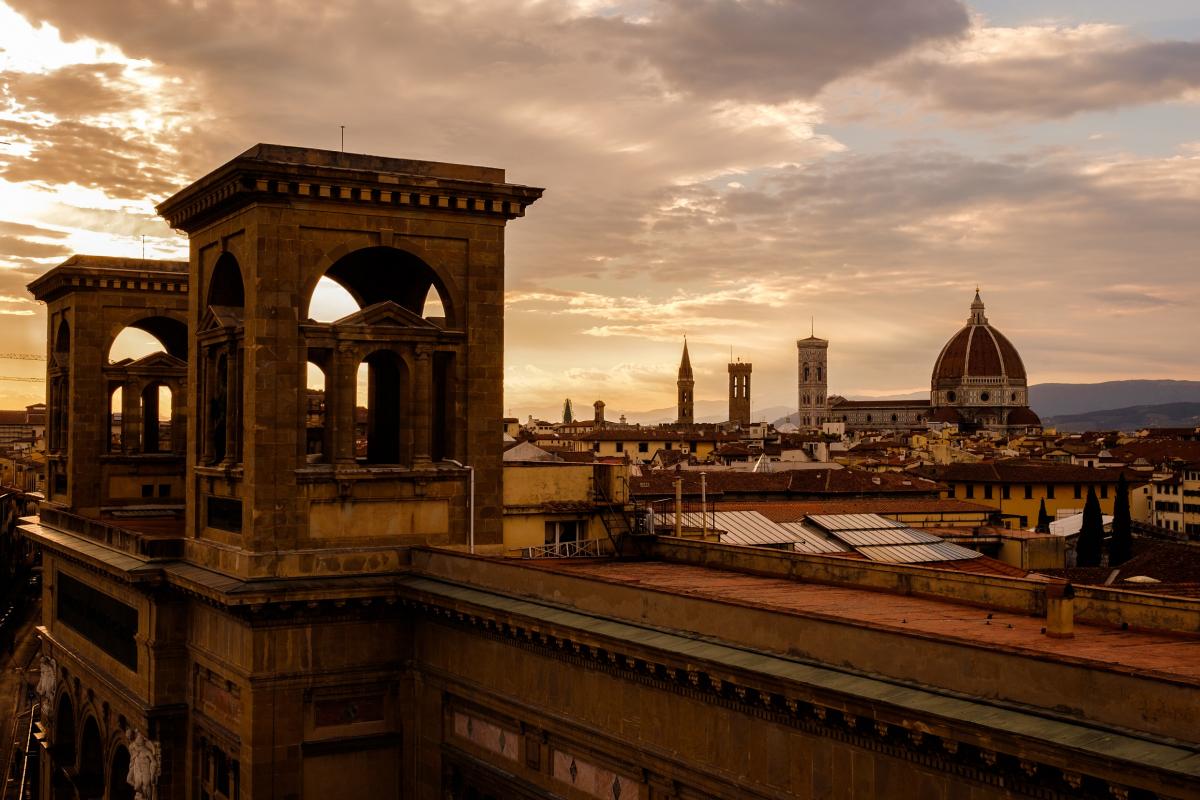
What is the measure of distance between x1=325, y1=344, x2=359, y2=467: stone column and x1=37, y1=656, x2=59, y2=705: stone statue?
20482mm

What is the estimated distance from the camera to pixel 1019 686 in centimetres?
1165

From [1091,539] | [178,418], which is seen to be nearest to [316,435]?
[178,418]

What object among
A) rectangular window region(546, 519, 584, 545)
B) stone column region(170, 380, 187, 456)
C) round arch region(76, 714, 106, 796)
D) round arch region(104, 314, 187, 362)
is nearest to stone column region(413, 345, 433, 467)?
rectangular window region(546, 519, 584, 545)

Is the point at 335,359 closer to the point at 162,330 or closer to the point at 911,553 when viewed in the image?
the point at 911,553

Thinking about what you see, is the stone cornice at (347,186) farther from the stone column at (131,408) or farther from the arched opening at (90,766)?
the arched opening at (90,766)

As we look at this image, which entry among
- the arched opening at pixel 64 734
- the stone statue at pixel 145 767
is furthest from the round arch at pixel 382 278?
the arched opening at pixel 64 734

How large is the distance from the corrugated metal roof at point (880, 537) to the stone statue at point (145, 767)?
1796 cm

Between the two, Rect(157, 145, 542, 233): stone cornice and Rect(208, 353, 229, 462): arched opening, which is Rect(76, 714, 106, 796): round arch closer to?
Rect(208, 353, 229, 462): arched opening

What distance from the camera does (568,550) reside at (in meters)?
28.6

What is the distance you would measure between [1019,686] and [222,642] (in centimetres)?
1645

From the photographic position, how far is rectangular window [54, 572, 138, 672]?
2941 centimetres

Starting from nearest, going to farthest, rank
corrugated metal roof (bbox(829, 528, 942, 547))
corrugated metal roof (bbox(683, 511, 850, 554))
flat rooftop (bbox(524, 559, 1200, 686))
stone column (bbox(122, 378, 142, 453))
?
flat rooftop (bbox(524, 559, 1200, 686)) → corrugated metal roof (bbox(683, 511, 850, 554)) → corrugated metal roof (bbox(829, 528, 942, 547)) → stone column (bbox(122, 378, 142, 453))

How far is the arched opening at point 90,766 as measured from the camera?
35.5 meters

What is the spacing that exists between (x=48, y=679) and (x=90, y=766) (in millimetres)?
5114
